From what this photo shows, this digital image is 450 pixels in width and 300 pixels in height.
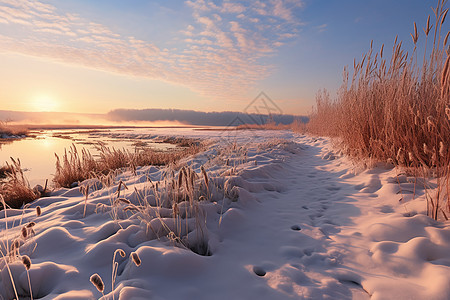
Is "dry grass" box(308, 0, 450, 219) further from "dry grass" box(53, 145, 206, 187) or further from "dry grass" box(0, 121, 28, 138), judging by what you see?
"dry grass" box(0, 121, 28, 138)

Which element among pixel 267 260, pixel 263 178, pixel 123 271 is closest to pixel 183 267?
pixel 123 271

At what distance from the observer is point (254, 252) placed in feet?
5.80

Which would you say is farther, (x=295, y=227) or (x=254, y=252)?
(x=295, y=227)

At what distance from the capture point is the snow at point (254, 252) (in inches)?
52.0

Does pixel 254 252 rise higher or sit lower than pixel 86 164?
higher

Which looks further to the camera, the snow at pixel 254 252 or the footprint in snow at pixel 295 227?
the footprint in snow at pixel 295 227

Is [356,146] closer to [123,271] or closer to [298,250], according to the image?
[298,250]

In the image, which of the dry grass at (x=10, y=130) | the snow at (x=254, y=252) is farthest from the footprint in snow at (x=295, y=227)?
the dry grass at (x=10, y=130)

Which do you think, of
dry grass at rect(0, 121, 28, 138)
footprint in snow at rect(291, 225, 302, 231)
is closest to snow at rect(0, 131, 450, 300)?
footprint in snow at rect(291, 225, 302, 231)

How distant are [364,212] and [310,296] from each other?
144 cm

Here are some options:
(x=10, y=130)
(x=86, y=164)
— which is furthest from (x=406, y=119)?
(x=10, y=130)

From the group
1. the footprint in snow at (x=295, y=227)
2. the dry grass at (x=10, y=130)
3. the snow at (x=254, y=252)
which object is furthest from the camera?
the dry grass at (x=10, y=130)

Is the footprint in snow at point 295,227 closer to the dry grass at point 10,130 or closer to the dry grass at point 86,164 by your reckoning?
the dry grass at point 86,164

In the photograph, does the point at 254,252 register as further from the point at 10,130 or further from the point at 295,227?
the point at 10,130
